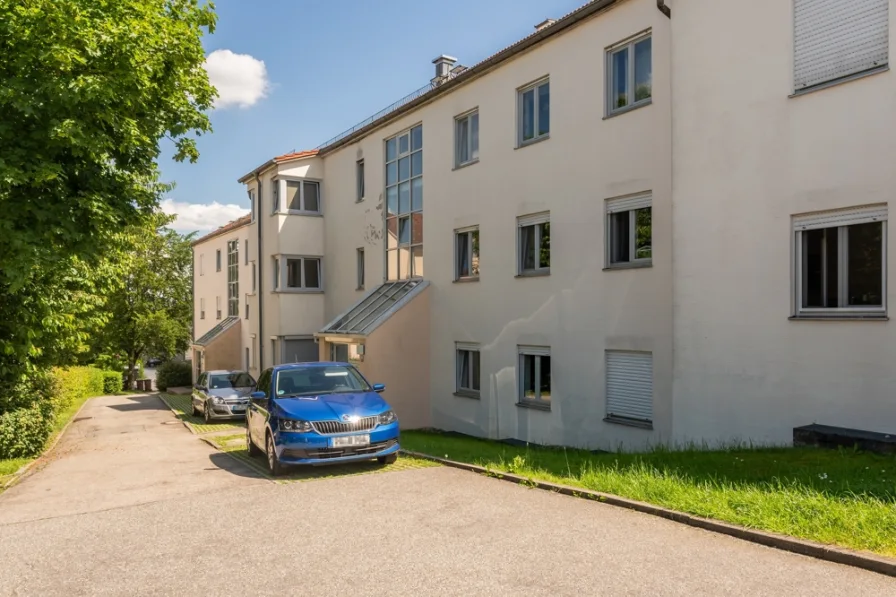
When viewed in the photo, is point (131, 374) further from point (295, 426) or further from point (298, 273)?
point (295, 426)

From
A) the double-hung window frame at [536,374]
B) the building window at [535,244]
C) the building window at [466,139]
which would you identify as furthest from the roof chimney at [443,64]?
the double-hung window frame at [536,374]

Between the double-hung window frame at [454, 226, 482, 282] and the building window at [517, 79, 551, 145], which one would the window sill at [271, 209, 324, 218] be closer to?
the double-hung window frame at [454, 226, 482, 282]

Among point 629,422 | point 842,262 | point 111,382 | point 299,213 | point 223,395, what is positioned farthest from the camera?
point 111,382

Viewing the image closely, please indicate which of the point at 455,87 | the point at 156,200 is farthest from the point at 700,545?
the point at 455,87

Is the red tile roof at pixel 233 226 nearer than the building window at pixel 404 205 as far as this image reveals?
No

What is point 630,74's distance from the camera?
12.8m

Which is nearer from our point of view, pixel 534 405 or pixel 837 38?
pixel 837 38

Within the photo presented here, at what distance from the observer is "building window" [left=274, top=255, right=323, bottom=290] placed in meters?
25.0

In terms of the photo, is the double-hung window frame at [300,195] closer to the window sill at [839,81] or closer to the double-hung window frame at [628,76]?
the double-hung window frame at [628,76]

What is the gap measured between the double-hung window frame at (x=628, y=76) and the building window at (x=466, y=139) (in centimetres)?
450

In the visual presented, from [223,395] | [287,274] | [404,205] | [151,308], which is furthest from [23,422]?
[151,308]

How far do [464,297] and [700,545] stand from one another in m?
11.9

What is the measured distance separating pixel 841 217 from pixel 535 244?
22.8 ft

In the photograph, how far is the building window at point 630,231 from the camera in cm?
1241
